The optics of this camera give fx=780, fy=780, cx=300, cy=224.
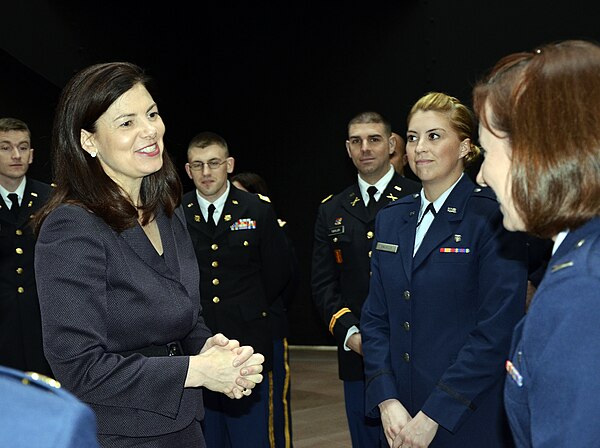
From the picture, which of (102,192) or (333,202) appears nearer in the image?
(102,192)

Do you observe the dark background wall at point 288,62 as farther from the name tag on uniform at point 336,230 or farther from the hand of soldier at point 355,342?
the hand of soldier at point 355,342

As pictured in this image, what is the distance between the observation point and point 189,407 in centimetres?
200

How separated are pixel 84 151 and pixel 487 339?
1.36 meters

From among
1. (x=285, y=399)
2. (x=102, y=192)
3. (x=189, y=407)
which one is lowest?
(x=285, y=399)

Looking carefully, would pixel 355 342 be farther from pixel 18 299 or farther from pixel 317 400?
pixel 317 400

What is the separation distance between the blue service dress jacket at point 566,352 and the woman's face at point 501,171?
0.14 meters

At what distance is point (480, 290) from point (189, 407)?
107 centimetres

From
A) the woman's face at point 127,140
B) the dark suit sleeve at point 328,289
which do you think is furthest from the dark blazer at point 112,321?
the dark suit sleeve at point 328,289

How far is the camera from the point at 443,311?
2582 millimetres

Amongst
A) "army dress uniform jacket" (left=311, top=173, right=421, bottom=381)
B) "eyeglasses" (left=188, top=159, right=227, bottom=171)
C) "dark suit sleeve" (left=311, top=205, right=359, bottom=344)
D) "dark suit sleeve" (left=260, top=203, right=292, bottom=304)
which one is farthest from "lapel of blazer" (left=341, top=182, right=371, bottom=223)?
"eyeglasses" (left=188, top=159, right=227, bottom=171)

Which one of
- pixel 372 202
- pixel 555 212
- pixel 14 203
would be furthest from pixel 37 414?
pixel 14 203

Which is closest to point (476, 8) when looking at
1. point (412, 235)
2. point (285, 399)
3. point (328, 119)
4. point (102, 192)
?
point (328, 119)

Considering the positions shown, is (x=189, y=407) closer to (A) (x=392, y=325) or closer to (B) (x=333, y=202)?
(A) (x=392, y=325)

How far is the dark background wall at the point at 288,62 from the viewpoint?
631cm
